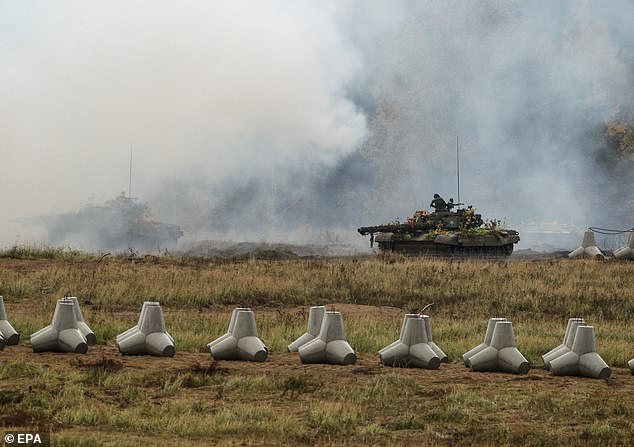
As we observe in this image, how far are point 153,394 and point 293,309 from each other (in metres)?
10.9

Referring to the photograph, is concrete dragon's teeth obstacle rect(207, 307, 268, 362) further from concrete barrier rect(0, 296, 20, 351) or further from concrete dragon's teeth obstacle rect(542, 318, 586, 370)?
concrete dragon's teeth obstacle rect(542, 318, 586, 370)

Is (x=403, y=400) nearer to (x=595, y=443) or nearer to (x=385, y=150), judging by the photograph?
(x=595, y=443)

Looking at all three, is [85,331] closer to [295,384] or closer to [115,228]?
[295,384]

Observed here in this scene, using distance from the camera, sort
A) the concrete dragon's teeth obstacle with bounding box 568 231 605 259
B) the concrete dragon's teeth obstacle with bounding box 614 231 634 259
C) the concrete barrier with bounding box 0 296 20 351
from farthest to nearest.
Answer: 1. the concrete dragon's teeth obstacle with bounding box 568 231 605 259
2. the concrete dragon's teeth obstacle with bounding box 614 231 634 259
3. the concrete barrier with bounding box 0 296 20 351

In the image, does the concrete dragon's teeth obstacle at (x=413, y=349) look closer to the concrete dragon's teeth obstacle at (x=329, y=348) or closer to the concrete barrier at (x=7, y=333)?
the concrete dragon's teeth obstacle at (x=329, y=348)

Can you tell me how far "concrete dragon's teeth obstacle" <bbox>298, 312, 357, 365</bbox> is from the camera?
13422 millimetres

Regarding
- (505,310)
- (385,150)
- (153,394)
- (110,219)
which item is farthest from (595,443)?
(385,150)

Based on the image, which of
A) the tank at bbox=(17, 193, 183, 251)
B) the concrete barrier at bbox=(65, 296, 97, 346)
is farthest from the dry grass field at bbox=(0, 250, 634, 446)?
the tank at bbox=(17, 193, 183, 251)

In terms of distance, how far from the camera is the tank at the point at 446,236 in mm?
40844

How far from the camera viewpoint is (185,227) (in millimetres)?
58438

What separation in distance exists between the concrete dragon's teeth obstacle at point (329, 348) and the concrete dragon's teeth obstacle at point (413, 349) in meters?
0.47

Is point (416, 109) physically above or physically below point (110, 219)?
above

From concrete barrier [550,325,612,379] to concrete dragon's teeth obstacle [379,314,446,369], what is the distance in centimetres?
146

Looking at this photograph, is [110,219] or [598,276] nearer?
[598,276]
